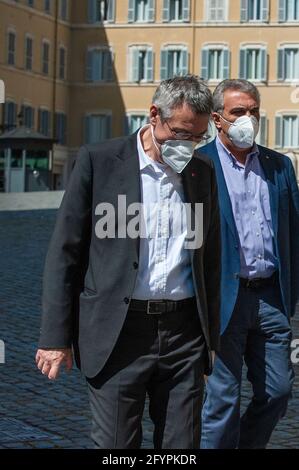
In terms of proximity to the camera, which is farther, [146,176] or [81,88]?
[81,88]

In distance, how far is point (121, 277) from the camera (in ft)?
13.5

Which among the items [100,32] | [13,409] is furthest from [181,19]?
[13,409]

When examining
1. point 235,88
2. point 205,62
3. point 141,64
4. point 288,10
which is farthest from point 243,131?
point 141,64

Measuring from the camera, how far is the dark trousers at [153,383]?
4.10 m

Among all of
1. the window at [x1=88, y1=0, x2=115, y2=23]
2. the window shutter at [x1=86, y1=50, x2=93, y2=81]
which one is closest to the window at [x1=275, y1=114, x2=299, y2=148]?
the window shutter at [x1=86, y1=50, x2=93, y2=81]

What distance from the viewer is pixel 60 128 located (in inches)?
2302

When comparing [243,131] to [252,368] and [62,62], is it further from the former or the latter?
[62,62]

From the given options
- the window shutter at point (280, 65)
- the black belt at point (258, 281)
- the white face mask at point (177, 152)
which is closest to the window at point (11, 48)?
the window shutter at point (280, 65)

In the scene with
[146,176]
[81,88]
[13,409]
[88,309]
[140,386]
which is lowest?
[13,409]

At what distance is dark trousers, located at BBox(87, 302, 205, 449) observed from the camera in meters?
4.10

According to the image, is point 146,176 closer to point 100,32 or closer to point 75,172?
point 75,172

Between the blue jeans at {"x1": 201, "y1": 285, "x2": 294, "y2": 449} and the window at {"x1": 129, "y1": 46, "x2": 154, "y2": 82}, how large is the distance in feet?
176

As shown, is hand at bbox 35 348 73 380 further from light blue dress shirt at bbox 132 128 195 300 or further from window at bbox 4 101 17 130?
window at bbox 4 101 17 130
